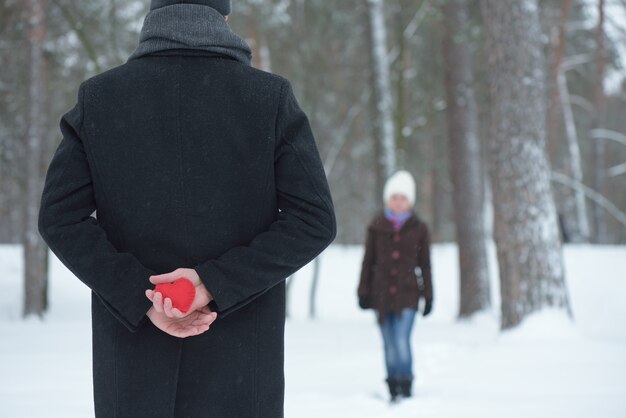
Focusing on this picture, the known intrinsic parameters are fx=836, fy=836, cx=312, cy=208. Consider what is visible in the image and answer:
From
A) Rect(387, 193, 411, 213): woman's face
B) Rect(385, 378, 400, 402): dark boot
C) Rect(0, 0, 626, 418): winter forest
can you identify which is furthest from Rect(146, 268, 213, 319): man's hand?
Rect(387, 193, 411, 213): woman's face

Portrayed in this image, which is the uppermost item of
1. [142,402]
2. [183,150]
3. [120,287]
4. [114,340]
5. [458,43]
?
[458,43]

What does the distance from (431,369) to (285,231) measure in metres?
7.35

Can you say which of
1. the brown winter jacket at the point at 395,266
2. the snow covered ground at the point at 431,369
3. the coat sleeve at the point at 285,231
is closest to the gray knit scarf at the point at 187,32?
the coat sleeve at the point at 285,231

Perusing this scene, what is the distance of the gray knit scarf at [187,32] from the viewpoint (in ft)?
7.69

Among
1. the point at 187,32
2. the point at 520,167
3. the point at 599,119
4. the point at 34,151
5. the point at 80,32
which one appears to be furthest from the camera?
the point at 599,119

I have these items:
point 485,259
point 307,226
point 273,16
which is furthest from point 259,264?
point 273,16

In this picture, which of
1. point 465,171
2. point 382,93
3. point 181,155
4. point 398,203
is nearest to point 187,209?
point 181,155

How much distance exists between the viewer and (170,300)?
2.11 meters

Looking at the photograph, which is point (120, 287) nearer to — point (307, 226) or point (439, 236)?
point (307, 226)

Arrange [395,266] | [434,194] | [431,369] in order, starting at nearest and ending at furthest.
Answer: [395,266] → [431,369] → [434,194]

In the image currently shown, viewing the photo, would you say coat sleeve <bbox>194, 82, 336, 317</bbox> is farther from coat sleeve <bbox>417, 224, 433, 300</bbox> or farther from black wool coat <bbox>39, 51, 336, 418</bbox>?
coat sleeve <bbox>417, 224, 433, 300</bbox>

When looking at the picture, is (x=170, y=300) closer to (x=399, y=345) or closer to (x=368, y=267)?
(x=399, y=345)

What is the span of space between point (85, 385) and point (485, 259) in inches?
388

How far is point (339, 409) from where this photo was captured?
6957mm
